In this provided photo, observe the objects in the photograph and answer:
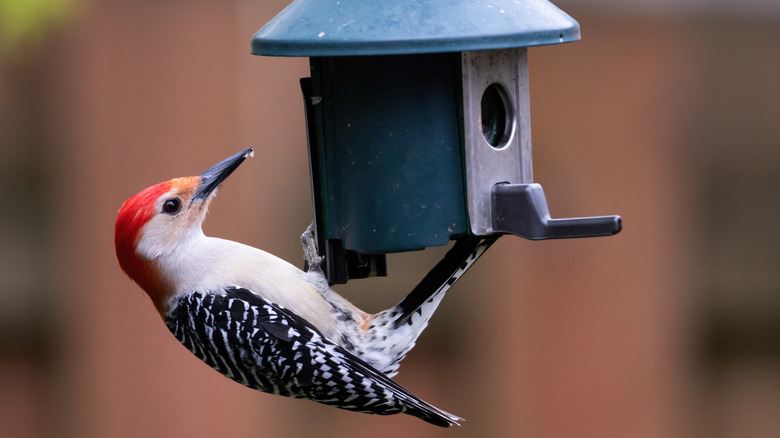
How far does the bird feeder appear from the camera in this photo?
3.47 meters

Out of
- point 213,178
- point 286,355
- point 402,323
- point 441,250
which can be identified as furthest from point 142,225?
point 441,250

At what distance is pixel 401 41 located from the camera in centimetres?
315

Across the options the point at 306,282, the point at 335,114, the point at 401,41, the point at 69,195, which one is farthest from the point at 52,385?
the point at 401,41

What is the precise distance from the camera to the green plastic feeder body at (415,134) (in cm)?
360

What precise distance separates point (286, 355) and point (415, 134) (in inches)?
37.5

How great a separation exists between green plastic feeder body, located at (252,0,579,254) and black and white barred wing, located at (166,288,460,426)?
421mm

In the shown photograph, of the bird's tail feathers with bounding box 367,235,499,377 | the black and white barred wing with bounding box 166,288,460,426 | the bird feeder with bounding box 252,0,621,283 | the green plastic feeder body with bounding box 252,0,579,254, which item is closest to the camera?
the bird feeder with bounding box 252,0,621,283

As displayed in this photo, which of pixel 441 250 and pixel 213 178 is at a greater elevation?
pixel 213 178

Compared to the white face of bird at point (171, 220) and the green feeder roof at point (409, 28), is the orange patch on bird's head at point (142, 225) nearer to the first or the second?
the white face of bird at point (171, 220)

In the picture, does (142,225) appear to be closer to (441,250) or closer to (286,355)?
(286,355)

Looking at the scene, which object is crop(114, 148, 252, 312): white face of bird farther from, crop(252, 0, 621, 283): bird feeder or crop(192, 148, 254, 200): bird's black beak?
crop(252, 0, 621, 283): bird feeder

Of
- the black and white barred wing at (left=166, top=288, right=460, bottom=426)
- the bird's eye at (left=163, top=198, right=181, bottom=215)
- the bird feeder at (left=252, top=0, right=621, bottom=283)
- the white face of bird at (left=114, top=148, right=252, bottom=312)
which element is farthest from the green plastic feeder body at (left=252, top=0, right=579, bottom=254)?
the bird's eye at (left=163, top=198, right=181, bottom=215)

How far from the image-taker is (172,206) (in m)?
4.10

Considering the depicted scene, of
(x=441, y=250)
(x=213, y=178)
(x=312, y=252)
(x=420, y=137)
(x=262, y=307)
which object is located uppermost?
(x=420, y=137)
